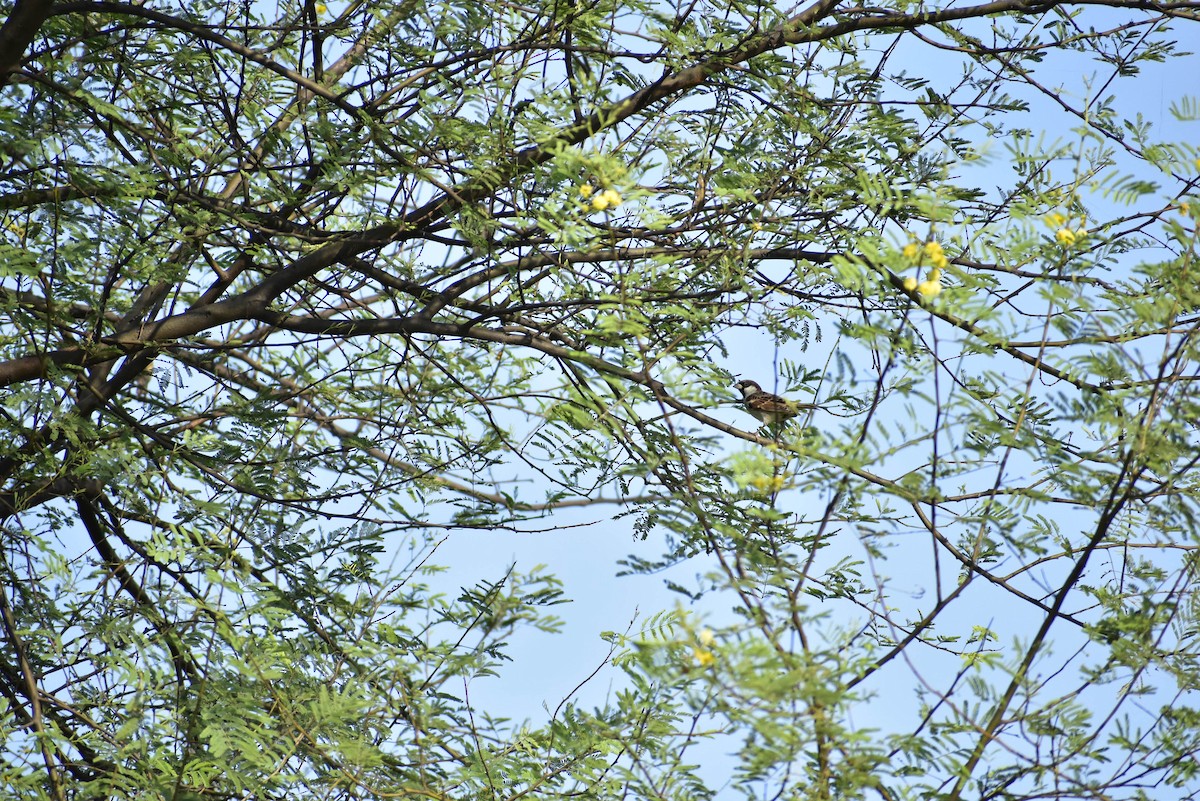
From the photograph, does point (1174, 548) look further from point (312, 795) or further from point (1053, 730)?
point (312, 795)

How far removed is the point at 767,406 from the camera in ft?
8.98

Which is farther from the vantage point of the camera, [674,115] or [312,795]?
[674,115]

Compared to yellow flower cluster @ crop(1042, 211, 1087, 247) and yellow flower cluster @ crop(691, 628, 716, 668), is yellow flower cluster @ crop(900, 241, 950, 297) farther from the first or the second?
yellow flower cluster @ crop(691, 628, 716, 668)

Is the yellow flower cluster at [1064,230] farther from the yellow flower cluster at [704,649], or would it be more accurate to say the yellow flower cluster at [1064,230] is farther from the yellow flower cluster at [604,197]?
the yellow flower cluster at [704,649]

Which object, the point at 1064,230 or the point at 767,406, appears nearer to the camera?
the point at 1064,230

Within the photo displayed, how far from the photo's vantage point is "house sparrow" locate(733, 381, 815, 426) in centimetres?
262

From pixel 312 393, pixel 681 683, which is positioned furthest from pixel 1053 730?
pixel 312 393

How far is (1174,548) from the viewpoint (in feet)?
7.36

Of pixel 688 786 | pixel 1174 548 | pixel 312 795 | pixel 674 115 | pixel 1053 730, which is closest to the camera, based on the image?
pixel 1053 730

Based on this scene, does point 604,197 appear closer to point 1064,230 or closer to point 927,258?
point 927,258

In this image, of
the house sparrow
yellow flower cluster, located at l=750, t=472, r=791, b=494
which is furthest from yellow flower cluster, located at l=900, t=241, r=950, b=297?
the house sparrow

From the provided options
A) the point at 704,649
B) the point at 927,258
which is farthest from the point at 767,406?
the point at 704,649

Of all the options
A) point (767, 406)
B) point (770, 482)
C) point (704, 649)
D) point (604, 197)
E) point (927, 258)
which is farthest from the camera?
point (767, 406)

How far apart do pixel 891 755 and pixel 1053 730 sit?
0.95 feet
